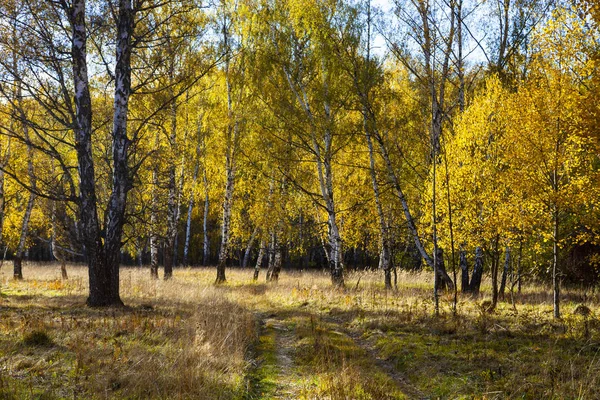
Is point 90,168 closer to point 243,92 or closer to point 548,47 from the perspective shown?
point 548,47

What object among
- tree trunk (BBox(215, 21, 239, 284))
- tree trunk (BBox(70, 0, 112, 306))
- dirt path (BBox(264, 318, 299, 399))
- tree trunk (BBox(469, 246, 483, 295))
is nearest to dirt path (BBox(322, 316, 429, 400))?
dirt path (BBox(264, 318, 299, 399))

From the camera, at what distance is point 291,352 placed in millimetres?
6840

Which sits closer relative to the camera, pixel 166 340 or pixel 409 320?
pixel 166 340

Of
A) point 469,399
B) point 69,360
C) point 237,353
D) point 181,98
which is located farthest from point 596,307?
point 181,98

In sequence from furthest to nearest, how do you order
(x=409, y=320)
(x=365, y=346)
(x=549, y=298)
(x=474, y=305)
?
(x=549, y=298)
(x=474, y=305)
(x=409, y=320)
(x=365, y=346)

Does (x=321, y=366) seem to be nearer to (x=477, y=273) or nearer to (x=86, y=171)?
(x=86, y=171)

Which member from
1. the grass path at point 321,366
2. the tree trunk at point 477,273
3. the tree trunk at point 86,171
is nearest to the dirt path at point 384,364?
the grass path at point 321,366

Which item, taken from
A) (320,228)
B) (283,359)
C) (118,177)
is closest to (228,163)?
(320,228)

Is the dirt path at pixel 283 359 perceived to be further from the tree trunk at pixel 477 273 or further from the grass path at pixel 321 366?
the tree trunk at pixel 477 273

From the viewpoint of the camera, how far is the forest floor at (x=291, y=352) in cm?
448

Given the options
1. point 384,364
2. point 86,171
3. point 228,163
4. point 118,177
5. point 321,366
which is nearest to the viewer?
point 321,366

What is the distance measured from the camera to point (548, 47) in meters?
8.57

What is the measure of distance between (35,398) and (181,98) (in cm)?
1672

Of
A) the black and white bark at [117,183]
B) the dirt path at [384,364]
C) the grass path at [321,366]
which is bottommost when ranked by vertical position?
the dirt path at [384,364]
